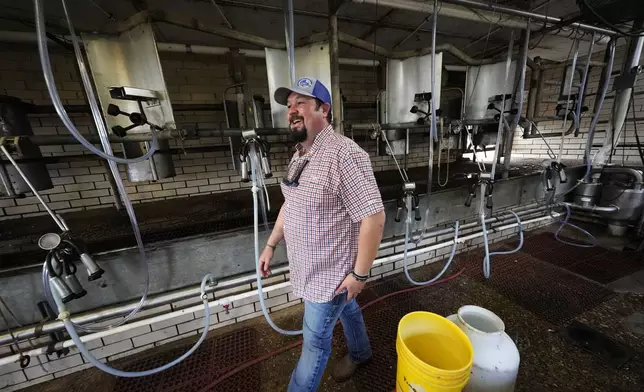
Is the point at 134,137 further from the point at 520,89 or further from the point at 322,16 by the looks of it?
the point at 520,89

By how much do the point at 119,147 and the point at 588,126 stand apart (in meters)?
7.32

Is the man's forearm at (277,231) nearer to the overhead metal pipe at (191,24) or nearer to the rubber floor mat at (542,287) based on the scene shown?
the overhead metal pipe at (191,24)

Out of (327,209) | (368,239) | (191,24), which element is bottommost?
(368,239)

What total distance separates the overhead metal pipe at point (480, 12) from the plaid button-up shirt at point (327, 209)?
53.2 inches

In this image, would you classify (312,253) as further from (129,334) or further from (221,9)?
(221,9)

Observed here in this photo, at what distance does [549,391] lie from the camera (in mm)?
1331

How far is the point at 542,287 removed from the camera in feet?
7.24

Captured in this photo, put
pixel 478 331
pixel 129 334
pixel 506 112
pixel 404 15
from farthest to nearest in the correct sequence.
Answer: pixel 506 112 → pixel 404 15 → pixel 129 334 → pixel 478 331

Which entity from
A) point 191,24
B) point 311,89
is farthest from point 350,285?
point 191,24

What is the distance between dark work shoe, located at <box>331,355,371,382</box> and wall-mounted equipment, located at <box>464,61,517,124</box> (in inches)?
112

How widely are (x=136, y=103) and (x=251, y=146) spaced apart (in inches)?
36.1

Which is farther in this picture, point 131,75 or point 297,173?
point 131,75

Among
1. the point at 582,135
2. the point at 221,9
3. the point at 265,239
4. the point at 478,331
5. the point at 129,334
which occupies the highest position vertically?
the point at 221,9

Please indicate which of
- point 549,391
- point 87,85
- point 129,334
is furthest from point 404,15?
point 129,334
